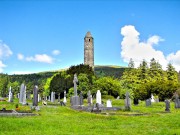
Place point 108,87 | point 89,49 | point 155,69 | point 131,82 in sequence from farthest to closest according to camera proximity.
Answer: point 89,49, point 155,69, point 131,82, point 108,87

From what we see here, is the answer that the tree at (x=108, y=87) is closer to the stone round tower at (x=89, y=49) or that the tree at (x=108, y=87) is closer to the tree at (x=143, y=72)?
the tree at (x=143, y=72)

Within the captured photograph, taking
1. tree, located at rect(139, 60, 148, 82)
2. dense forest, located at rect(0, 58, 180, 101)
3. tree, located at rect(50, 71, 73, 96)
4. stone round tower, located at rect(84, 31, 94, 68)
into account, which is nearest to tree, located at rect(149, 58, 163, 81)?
dense forest, located at rect(0, 58, 180, 101)

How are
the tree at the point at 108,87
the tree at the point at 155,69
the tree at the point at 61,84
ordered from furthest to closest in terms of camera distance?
the tree at the point at 155,69, the tree at the point at 61,84, the tree at the point at 108,87

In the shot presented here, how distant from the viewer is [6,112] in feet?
63.7

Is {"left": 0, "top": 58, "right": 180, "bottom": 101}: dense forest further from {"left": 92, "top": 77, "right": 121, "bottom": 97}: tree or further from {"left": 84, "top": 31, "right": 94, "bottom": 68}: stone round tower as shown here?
{"left": 84, "top": 31, "right": 94, "bottom": 68}: stone round tower

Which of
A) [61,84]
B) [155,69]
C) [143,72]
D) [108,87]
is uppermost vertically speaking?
[155,69]

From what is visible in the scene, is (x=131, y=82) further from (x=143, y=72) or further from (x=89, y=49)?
(x=89, y=49)

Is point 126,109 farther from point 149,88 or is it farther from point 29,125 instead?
point 149,88

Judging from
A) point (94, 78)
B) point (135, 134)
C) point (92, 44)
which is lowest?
point (135, 134)

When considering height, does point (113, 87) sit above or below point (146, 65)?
below

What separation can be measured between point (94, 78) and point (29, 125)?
66.6m

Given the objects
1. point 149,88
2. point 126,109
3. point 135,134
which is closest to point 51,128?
point 135,134

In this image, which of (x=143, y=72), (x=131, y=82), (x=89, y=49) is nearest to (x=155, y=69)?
(x=143, y=72)

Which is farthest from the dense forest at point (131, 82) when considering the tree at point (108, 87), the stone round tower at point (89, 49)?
the stone round tower at point (89, 49)
